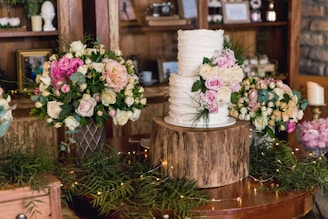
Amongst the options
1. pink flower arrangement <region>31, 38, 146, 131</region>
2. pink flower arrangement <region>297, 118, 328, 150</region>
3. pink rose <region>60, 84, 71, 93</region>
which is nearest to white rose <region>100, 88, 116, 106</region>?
pink flower arrangement <region>31, 38, 146, 131</region>

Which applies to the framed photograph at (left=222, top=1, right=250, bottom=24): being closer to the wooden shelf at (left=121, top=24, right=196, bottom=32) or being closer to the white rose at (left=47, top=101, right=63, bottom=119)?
the wooden shelf at (left=121, top=24, right=196, bottom=32)

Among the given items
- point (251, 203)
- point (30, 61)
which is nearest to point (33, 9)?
point (30, 61)

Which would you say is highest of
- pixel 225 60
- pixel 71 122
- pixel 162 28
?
pixel 162 28

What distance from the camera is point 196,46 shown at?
2121 mm

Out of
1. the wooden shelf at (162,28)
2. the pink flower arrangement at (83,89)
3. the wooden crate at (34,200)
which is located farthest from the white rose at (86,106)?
the wooden shelf at (162,28)

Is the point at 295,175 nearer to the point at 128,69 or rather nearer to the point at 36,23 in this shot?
the point at 128,69

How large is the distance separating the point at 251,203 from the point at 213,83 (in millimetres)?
422

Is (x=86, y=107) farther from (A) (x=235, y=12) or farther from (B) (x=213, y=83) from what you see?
(A) (x=235, y=12)

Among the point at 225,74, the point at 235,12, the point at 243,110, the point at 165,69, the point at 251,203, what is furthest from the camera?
the point at 235,12

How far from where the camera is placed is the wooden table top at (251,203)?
1925mm

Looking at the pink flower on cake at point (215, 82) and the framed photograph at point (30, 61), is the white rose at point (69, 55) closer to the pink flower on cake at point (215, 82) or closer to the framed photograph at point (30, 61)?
the pink flower on cake at point (215, 82)

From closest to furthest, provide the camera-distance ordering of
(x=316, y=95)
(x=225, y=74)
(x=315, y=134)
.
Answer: (x=225, y=74), (x=315, y=134), (x=316, y=95)

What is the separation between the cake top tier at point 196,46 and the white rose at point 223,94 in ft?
0.43

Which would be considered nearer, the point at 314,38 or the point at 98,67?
the point at 98,67
